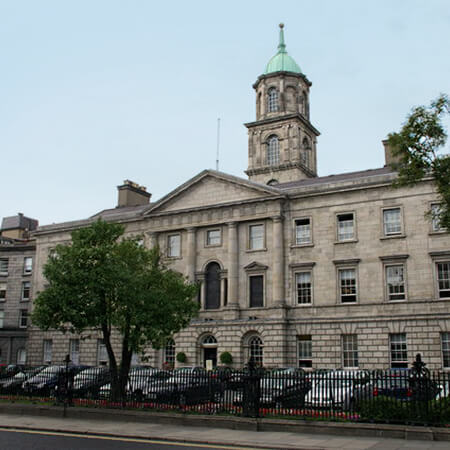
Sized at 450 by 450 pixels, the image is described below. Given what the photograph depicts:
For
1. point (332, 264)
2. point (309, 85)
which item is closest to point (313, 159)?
point (309, 85)

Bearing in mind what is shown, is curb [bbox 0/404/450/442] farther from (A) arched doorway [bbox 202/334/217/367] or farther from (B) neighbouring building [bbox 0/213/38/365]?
(B) neighbouring building [bbox 0/213/38/365]

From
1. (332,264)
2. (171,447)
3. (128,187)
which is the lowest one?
(171,447)

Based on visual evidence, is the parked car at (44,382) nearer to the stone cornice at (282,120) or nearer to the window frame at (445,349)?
the window frame at (445,349)

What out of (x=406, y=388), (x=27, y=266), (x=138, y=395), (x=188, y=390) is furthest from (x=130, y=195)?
(x=406, y=388)

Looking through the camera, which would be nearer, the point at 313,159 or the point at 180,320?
the point at 180,320

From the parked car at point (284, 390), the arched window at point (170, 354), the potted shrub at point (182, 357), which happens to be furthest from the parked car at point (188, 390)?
the arched window at point (170, 354)

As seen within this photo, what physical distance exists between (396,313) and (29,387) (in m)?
25.8

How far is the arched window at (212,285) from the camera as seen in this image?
49.2 meters

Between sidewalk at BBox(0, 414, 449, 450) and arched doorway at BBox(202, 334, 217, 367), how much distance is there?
2640 centimetres

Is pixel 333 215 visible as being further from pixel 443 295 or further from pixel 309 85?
pixel 309 85

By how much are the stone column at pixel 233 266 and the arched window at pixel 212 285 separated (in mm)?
1882

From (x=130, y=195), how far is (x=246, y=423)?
48958 millimetres

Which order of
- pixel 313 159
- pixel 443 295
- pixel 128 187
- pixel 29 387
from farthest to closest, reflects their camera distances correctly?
pixel 313 159
pixel 128 187
pixel 443 295
pixel 29 387

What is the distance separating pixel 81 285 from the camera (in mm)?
27453
